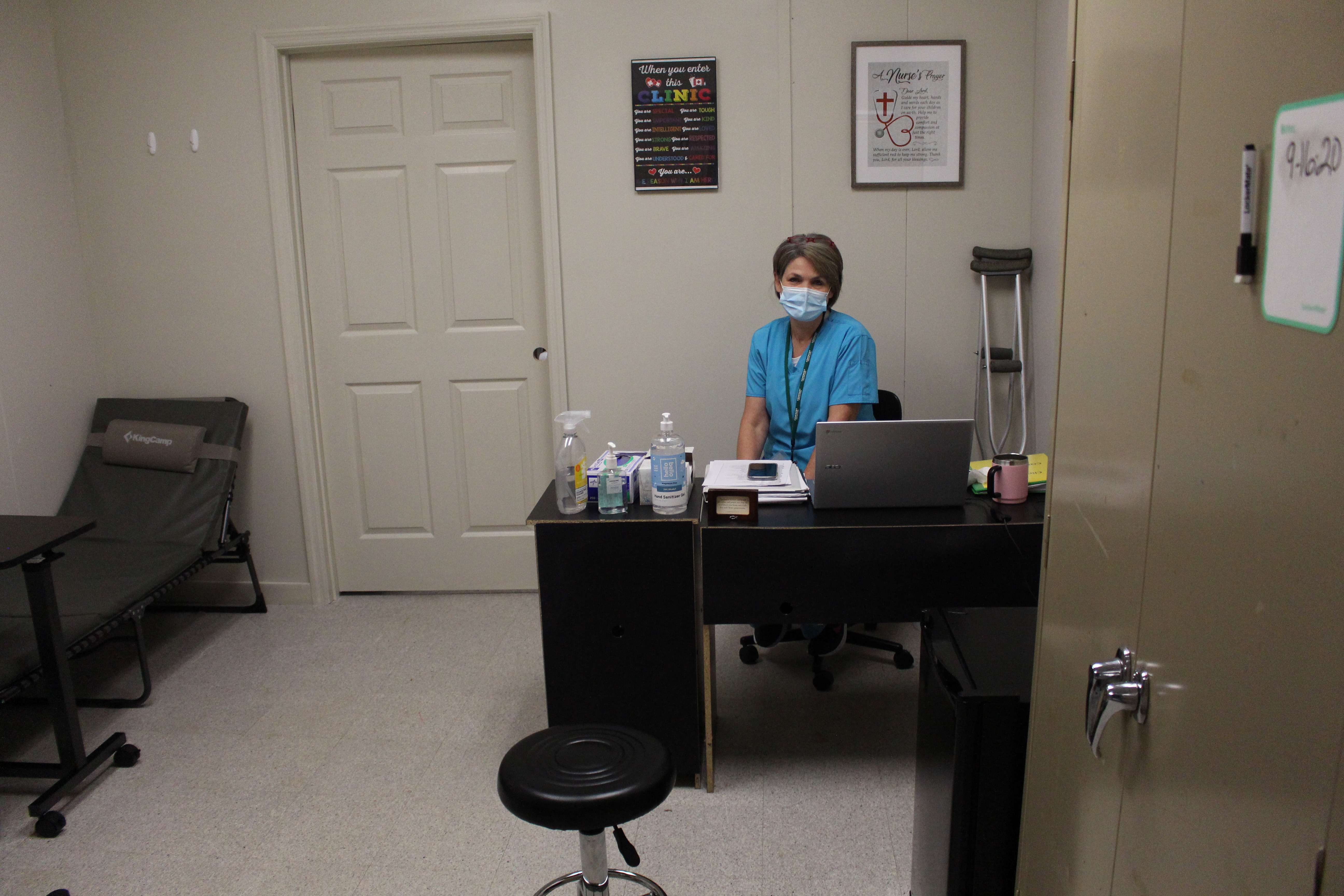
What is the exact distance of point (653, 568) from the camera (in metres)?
2.25

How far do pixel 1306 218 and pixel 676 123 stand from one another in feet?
9.42

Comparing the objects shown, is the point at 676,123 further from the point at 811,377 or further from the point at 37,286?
the point at 37,286

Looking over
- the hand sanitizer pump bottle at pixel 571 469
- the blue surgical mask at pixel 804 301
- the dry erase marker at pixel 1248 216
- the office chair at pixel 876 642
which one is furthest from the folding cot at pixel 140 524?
the dry erase marker at pixel 1248 216

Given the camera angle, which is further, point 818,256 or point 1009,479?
point 818,256

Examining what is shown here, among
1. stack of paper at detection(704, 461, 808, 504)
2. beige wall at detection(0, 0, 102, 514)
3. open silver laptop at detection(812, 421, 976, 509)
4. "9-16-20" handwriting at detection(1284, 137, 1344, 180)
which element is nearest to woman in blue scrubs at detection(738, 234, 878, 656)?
stack of paper at detection(704, 461, 808, 504)

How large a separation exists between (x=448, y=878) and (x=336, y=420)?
7.02ft

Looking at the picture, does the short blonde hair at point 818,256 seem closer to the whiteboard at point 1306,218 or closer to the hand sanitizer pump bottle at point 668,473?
the hand sanitizer pump bottle at point 668,473

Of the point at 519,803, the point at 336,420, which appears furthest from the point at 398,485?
the point at 519,803

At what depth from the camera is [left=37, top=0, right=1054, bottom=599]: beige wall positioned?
3.25m

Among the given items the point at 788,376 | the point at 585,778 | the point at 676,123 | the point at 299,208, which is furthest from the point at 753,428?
the point at 299,208

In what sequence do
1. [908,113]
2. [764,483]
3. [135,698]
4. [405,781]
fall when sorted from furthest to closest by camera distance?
[908,113] < [135,698] < [405,781] < [764,483]

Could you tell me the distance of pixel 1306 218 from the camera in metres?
0.64

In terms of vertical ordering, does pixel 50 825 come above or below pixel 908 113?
below

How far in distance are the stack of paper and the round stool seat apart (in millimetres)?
840
